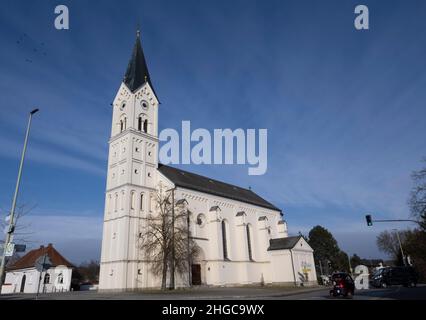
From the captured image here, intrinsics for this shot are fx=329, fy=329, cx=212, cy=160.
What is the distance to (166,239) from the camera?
37188mm

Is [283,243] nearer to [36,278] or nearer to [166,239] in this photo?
[166,239]

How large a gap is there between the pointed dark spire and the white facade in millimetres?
32070

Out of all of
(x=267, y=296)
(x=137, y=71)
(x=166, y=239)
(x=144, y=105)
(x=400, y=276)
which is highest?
(x=137, y=71)

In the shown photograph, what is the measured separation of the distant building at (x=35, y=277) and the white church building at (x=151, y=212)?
18.8 m

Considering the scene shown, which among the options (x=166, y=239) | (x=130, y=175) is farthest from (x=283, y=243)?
(x=130, y=175)

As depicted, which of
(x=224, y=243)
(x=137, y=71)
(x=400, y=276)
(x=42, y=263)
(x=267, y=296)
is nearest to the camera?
(x=42, y=263)

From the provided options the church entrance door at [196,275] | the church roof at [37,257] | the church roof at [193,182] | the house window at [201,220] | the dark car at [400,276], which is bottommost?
the dark car at [400,276]

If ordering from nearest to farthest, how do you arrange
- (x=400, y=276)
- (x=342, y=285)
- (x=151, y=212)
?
(x=342, y=285) → (x=400, y=276) → (x=151, y=212)

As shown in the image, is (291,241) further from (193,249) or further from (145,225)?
(145,225)

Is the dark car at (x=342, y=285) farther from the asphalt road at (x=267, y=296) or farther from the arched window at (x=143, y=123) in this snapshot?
the arched window at (x=143, y=123)

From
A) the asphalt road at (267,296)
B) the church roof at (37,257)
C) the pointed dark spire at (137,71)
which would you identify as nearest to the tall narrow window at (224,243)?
the asphalt road at (267,296)

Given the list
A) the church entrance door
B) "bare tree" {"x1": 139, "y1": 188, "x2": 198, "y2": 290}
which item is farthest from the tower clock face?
the church entrance door

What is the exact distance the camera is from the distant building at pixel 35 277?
5152 centimetres

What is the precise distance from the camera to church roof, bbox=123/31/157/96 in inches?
1889
